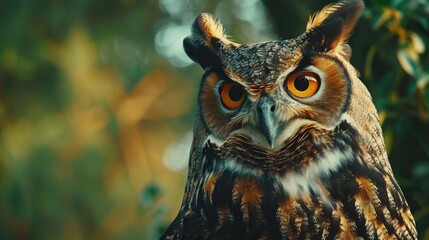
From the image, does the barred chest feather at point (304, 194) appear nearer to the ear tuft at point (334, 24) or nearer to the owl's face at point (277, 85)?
the owl's face at point (277, 85)

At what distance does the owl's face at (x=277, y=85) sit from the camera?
2.19m

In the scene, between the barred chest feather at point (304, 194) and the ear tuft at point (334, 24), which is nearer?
the barred chest feather at point (304, 194)

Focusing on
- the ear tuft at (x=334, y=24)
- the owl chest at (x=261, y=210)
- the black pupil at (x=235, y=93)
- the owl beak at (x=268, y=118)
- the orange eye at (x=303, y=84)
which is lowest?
the owl chest at (x=261, y=210)

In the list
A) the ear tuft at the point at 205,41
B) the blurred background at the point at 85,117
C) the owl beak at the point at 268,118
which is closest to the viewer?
the owl beak at the point at 268,118

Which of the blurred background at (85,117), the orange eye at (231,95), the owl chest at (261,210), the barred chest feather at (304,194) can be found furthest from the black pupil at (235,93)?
the blurred background at (85,117)

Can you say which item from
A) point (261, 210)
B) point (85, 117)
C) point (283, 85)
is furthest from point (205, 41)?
point (85, 117)

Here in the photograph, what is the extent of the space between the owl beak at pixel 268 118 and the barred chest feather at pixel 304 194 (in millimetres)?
75

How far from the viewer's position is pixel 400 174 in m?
3.42

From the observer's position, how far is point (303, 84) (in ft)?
7.33

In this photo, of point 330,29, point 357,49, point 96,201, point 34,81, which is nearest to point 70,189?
point 96,201

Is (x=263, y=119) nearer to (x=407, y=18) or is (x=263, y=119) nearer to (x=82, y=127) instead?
(x=407, y=18)

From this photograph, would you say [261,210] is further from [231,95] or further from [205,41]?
[205,41]

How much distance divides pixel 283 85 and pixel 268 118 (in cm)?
12

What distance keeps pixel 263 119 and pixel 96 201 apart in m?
10.9
